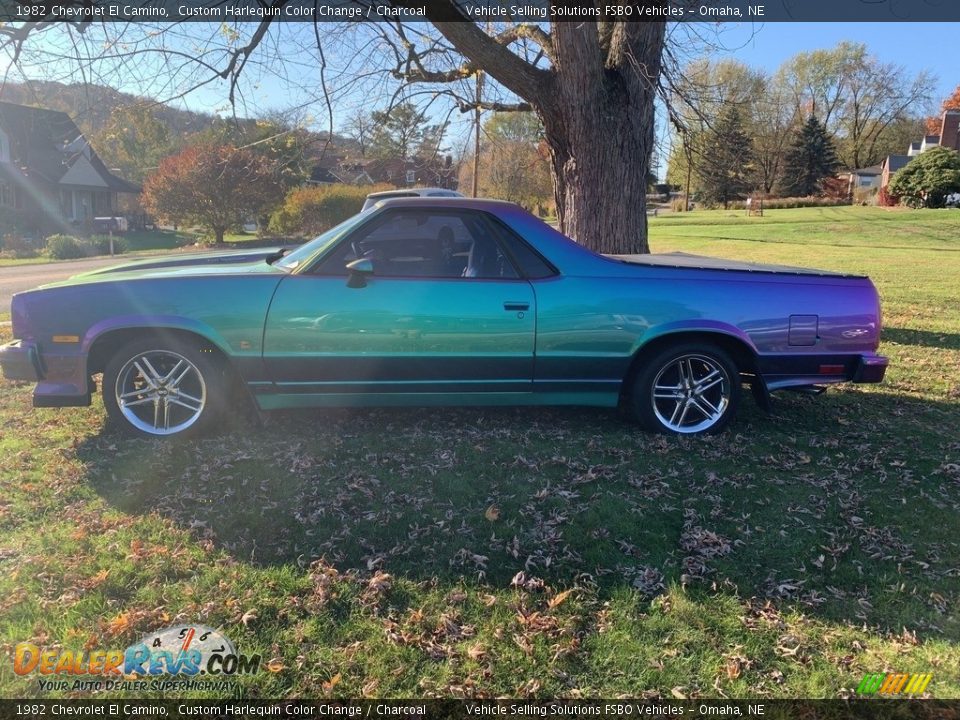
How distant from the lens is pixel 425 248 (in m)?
4.95

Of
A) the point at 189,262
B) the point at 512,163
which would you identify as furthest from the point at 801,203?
the point at 189,262

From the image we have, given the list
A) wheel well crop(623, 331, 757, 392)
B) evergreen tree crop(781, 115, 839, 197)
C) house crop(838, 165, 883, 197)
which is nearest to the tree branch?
wheel well crop(623, 331, 757, 392)

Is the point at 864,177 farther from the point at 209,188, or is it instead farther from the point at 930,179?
the point at 209,188

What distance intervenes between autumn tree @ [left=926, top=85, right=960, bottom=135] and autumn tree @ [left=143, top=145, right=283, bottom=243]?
216ft

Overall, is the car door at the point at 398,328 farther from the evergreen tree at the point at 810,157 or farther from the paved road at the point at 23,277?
the evergreen tree at the point at 810,157

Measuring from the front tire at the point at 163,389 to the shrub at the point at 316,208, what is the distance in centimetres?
2713

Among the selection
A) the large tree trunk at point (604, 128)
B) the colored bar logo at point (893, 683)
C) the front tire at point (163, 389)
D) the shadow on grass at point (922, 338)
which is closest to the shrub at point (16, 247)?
the large tree trunk at point (604, 128)

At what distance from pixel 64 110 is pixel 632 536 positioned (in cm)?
837

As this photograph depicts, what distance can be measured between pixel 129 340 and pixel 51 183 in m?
43.0

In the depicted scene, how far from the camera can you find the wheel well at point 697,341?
4.50 meters

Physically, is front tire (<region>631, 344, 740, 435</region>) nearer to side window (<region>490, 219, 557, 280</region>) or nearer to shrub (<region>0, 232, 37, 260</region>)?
side window (<region>490, 219, 557, 280</region>)

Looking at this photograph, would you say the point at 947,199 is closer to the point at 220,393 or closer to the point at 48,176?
the point at 220,393

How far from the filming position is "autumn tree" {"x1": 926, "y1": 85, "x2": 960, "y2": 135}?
66688mm

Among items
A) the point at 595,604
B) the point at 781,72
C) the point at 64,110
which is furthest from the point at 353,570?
the point at 781,72
